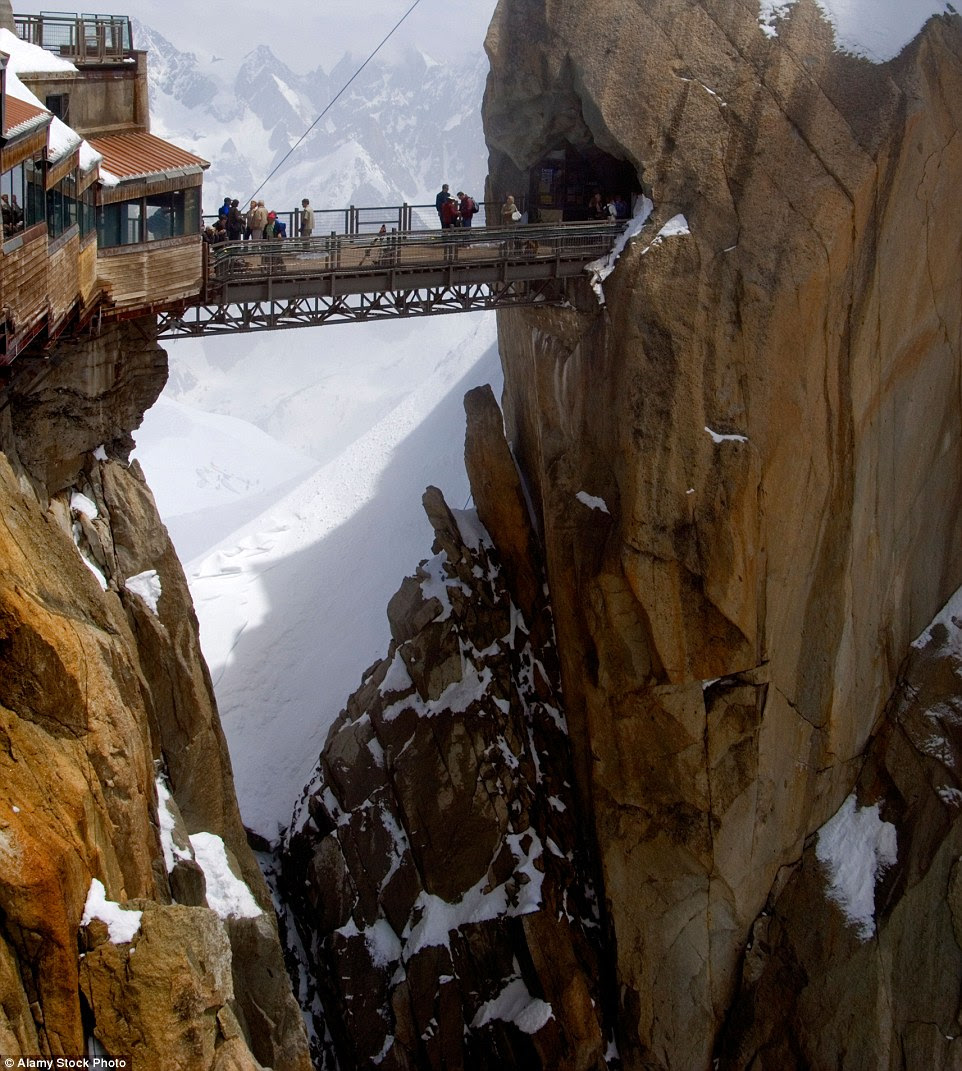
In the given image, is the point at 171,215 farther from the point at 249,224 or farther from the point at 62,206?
the point at 62,206

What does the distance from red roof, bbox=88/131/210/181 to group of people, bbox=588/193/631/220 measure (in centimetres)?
819

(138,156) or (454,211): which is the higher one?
(138,156)

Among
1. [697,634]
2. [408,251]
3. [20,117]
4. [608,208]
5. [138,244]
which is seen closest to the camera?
[20,117]

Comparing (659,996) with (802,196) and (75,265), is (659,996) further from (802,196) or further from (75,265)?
(75,265)

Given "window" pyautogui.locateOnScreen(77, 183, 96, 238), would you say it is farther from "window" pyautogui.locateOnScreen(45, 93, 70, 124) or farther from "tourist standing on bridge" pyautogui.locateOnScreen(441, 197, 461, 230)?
"tourist standing on bridge" pyautogui.locateOnScreen(441, 197, 461, 230)

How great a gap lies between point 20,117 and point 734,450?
45.3 ft

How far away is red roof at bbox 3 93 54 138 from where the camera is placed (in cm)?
1459

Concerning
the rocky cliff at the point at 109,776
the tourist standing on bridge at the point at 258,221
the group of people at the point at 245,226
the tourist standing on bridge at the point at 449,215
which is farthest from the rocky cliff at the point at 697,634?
the tourist standing on bridge at the point at 258,221

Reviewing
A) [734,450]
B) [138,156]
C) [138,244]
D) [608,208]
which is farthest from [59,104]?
[734,450]

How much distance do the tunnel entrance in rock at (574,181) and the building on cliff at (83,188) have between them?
8843 mm

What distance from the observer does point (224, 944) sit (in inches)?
572

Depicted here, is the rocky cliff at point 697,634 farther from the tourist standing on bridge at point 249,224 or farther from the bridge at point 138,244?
the tourist standing on bridge at point 249,224

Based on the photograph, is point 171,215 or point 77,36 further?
point 77,36

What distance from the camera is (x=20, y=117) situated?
15.4 metres
